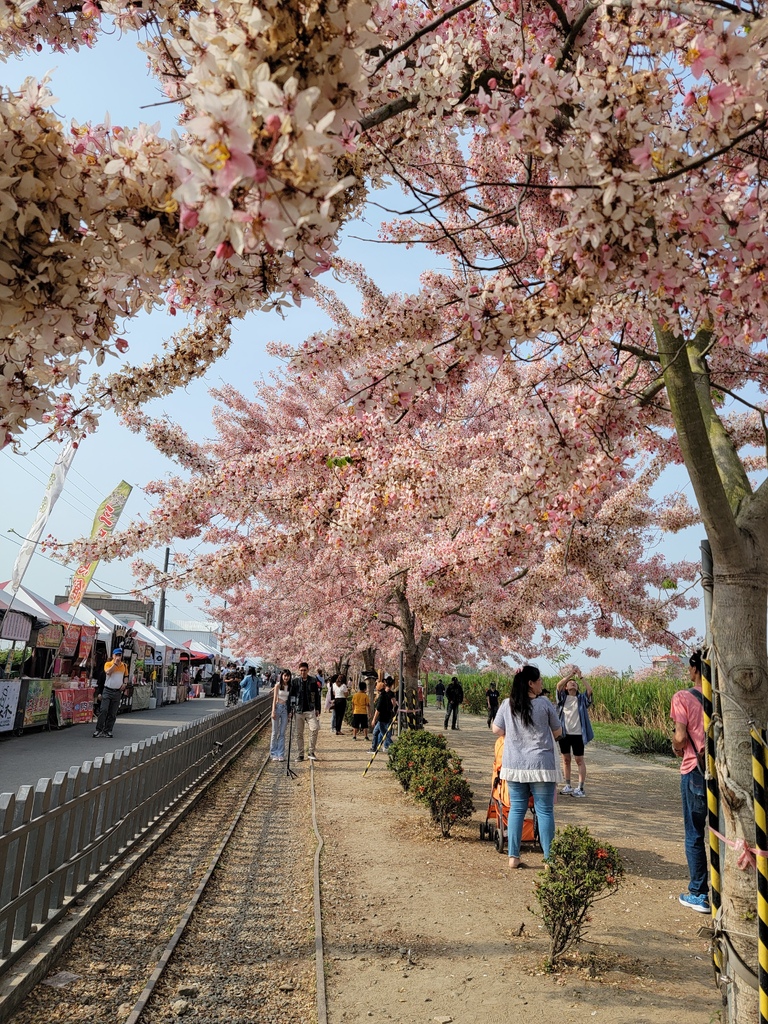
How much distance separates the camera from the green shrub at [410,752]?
9.65 m

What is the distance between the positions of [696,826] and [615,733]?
22098 mm

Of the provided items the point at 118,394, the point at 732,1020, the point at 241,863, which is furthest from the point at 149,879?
the point at 732,1020

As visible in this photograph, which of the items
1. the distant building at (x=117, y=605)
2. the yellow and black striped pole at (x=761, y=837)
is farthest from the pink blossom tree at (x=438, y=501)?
the distant building at (x=117, y=605)

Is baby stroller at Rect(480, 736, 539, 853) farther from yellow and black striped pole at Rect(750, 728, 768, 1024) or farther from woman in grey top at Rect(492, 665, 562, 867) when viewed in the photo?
yellow and black striped pole at Rect(750, 728, 768, 1024)

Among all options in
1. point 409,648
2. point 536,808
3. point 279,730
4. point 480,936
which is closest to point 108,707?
point 279,730

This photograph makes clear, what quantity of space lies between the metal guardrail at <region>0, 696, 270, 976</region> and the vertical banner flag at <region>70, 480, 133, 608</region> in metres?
12.0

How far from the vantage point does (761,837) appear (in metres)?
3.44

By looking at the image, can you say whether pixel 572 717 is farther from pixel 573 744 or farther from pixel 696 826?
pixel 696 826

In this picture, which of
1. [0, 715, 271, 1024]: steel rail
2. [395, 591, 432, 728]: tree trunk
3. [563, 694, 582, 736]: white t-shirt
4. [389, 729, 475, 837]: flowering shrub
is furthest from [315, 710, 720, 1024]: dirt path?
[395, 591, 432, 728]: tree trunk

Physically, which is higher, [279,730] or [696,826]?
[696,826]

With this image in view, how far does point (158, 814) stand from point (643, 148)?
330 inches

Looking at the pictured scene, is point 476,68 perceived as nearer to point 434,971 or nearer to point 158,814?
point 434,971

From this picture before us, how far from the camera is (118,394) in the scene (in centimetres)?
513

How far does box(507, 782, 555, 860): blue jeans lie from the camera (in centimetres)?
638
